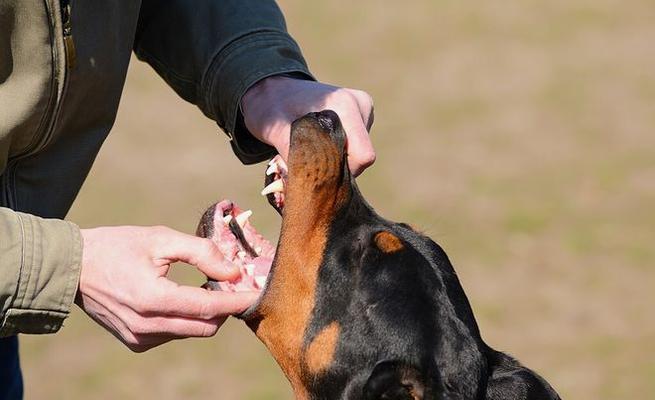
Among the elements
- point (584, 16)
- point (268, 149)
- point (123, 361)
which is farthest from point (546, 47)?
point (268, 149)

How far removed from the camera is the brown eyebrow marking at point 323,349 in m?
3.68

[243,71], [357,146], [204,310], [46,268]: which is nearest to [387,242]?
[357,146]

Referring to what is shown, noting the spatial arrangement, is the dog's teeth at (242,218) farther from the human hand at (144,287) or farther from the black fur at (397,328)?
the human hand at (144,287)

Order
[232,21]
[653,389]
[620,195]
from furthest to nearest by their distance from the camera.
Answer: [620,195]
[653,389]
[232,21]

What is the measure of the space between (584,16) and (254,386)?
23.7 ft

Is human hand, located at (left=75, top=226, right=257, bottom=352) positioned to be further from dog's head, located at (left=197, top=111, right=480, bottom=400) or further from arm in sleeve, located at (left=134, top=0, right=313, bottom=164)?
arm in sleeve, located at (left=134, top=0, right=313, bottom=164)

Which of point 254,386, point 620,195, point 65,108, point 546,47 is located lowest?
point 254,386

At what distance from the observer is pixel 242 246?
3.78 metres

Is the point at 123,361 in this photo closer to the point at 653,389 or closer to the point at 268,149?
the point at 653,389

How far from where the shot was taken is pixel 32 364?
7656 mm

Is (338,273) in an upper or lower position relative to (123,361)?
upper

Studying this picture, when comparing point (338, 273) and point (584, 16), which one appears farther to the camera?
point (584, 16)

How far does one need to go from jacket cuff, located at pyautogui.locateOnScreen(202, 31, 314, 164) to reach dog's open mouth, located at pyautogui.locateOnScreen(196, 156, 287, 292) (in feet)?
0.68

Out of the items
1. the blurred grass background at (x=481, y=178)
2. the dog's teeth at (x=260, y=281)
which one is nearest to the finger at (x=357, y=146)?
the dog's teeth at (x=260, y=281)
